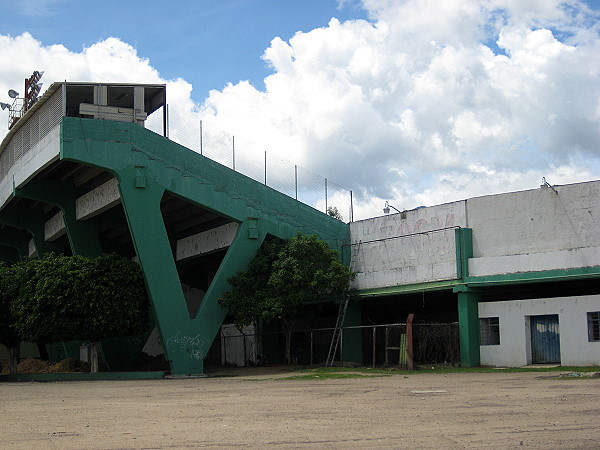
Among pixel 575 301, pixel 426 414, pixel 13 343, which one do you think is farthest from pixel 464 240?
pixel 13 343

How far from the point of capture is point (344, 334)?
4034 cm

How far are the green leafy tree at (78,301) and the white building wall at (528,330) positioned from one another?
Answer: 16288 mm

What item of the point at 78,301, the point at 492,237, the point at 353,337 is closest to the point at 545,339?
the point at 492,237

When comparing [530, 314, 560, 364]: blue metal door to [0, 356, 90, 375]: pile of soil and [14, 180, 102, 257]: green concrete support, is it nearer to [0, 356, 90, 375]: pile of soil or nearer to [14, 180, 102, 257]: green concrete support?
[0, 356, 90, 375]: pile of soil

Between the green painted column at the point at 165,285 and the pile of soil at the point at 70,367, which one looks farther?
the pile of soil at the point at 70,367

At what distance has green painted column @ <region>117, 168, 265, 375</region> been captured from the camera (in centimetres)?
3538

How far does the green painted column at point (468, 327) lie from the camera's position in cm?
3434

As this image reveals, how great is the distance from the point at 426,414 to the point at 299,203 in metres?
29.0

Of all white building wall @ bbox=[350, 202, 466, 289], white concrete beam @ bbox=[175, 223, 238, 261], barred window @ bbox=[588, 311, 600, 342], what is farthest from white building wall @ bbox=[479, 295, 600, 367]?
white concrete beam @ bbox=[175, 223, 238, 261]

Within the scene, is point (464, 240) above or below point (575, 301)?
above

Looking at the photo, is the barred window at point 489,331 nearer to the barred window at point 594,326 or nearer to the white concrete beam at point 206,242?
the barred window at point 594,326

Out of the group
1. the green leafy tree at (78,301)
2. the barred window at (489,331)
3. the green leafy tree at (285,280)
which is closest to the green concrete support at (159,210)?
the green leafy tree at (285,280)

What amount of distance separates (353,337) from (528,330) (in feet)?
33.6

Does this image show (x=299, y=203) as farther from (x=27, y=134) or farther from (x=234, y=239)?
(x=27, y=134)
